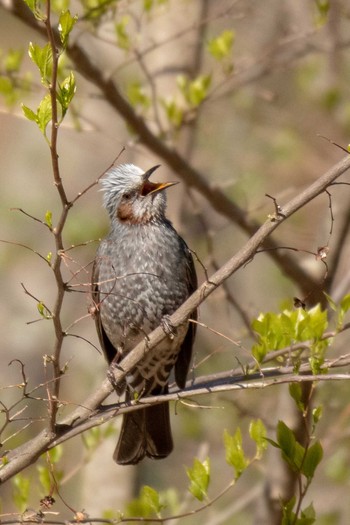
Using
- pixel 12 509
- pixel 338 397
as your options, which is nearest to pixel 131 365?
pixel 338 397

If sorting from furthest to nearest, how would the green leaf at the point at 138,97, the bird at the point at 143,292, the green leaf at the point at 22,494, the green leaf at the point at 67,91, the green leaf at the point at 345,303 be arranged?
1. the green leaf at the point at 138,97
2. the bird at the point at 143,292
3. the green leaf at the point at 22,494
4. the green leaf at the point at 345,303
5. the green leaf at the point at 67,91

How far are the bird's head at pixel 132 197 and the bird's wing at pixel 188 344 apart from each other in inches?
12.9

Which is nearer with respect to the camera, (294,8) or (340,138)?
Result: (294,8)

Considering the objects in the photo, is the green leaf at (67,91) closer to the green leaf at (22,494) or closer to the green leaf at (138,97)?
the green leaf at (22,494)

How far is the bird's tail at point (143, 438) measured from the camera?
5039 millimetres

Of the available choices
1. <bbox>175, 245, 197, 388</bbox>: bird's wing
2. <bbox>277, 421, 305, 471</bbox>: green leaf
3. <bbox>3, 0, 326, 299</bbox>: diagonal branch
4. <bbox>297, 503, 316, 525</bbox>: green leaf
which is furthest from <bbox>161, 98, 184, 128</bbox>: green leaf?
<bbox>297, 503, 316, 525</bbox>: green leaf

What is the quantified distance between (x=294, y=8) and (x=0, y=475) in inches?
211

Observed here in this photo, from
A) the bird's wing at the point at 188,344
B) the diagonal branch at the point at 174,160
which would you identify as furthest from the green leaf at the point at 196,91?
the bird's wing at the point at 188,344

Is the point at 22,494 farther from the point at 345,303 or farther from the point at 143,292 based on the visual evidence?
the point at 345,303

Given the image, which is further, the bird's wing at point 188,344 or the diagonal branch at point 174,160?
the bird's wing at point 188,344

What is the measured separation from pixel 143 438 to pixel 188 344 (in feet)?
2.17

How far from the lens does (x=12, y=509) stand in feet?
34.3

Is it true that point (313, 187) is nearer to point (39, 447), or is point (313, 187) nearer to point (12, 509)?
point (39, 447)

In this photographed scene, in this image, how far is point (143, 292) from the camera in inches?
203
